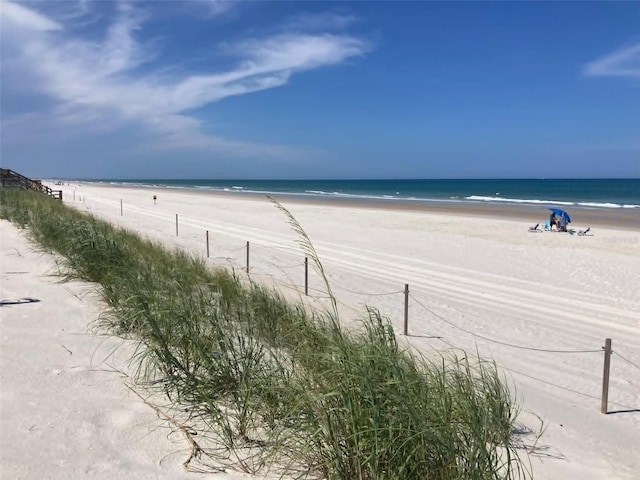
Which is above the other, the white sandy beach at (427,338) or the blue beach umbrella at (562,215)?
the blue beach umbrella at (562,215)

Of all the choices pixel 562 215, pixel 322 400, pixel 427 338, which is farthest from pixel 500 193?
pixel 322 400

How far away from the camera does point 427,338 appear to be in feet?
23.8

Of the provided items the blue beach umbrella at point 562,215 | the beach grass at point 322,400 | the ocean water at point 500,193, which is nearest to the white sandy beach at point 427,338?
the beach grass at point 322,400

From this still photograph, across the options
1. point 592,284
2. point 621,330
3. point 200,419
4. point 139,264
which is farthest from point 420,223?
point 200,419

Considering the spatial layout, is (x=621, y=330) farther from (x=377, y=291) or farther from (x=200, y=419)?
(x=200, y=419)

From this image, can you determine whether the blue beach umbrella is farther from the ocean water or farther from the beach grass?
the ocean water

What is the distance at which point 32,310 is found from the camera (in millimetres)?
6043

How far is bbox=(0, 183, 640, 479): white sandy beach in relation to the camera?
3.23 meters

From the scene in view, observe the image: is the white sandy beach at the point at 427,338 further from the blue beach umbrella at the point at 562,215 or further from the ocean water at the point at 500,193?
the ocean water at the point at 500,193

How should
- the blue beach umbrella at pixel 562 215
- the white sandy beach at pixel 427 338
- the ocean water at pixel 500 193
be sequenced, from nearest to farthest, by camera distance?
the white sandy beach at pixel 427 338 → the blue beach umbrella at pixel 562 215 → the ocean water at pixel 500 193

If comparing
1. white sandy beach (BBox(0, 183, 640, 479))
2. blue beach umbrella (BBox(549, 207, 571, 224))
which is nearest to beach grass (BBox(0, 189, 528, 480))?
white sandy beach (BBox(0, 183, 640, 479))

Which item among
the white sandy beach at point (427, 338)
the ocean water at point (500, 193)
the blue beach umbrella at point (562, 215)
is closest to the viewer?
the white sandy beach at point (427, 338)

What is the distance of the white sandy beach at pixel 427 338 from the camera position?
3.23 meters

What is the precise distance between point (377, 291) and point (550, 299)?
346 cm
